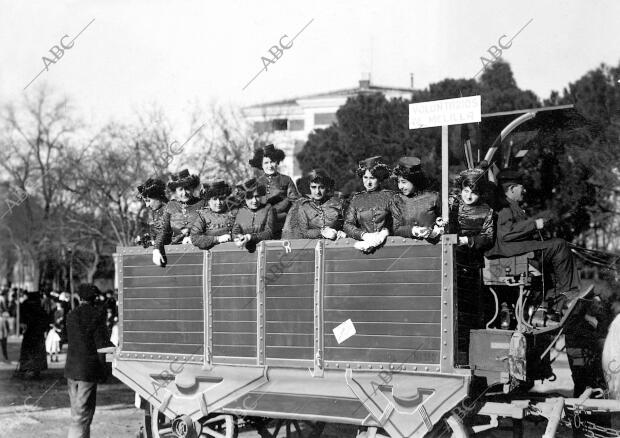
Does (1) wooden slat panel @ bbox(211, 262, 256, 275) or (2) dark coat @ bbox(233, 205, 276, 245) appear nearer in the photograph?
(1) wooden slat panel @ bbox(211, 262, 256, 275)

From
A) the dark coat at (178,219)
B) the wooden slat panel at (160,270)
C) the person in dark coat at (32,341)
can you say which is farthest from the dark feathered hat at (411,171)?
the person in dark coat at (32,341)

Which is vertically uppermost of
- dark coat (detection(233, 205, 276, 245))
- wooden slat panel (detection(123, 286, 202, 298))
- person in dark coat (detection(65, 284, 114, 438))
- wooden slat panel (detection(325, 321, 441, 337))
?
dark coat (detection(233, 205, 276, 245))

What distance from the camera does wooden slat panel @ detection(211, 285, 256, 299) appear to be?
7.11m

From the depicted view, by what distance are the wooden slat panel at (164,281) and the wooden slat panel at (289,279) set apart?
0.82 meters

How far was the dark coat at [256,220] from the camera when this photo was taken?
7488mm

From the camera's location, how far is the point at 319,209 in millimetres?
7242

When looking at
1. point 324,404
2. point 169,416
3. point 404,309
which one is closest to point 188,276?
point 169,416

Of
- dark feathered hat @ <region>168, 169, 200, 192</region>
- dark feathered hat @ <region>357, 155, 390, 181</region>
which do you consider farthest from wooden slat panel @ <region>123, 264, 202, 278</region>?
dark feathered hat @ <region>357, 155, 390, 181</region>

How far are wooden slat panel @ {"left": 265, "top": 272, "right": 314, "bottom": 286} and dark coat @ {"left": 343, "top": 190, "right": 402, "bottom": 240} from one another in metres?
0.49

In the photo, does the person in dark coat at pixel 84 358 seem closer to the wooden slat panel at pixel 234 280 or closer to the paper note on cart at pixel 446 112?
the wooden slat panel at pixel 234 280

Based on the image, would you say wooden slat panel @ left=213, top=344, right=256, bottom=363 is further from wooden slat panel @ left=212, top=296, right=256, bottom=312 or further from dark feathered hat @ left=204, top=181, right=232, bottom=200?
dark feathered hat @ left=204, top=181, right=232, bottom=200

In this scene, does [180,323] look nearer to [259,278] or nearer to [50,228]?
[259,278]

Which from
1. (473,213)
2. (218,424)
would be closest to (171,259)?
(218,424)

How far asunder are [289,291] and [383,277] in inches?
36.4
